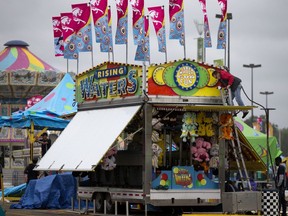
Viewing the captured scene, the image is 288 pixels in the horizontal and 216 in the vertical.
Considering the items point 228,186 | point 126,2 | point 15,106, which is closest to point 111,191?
point 228,186

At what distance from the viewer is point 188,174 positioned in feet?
77.4

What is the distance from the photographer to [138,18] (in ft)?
94.6

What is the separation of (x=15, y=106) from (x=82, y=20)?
42013 mm

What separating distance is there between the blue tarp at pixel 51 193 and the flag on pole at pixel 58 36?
678 cm

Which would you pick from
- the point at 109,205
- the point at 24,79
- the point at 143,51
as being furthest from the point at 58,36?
the point at 24,79

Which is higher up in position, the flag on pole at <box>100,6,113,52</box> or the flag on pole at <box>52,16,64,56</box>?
the flag on pole at <box>52,16,64,56</box>

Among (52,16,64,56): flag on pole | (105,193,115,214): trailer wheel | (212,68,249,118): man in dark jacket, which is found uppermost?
(52,16,64,56): flag on pole

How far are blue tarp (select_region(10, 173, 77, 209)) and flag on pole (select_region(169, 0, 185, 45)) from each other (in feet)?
18.9

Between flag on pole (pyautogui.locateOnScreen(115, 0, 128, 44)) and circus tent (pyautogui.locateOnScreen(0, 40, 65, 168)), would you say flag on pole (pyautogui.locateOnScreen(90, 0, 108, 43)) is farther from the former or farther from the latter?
circus tent (pyautogui.locateOnScreen(0, 40, 65, 168))

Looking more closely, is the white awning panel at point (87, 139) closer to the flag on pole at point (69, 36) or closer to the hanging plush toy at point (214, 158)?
the hanging plush toy at point (214, 158)

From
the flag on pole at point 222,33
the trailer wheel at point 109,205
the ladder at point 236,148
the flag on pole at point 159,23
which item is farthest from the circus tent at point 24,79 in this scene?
the ladder at point 236,148

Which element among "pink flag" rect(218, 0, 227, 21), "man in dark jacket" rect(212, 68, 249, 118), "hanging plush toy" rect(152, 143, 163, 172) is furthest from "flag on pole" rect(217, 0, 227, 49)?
"hanging plush toy" rect(152, 143, 163, 172)

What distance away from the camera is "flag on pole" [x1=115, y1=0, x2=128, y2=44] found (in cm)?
2891

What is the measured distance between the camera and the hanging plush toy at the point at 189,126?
23.5 m
